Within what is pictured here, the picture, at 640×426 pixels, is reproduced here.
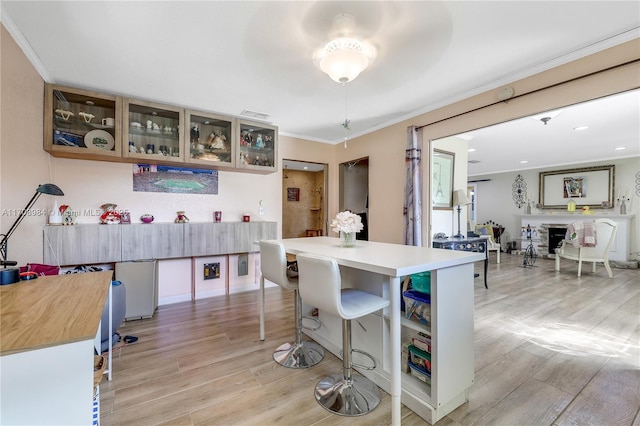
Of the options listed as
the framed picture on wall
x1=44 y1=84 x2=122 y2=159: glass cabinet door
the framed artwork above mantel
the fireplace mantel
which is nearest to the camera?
x1=44 y1=84 x2=122 y2=159: glass cabinet door

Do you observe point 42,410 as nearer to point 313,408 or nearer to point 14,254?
point 313,408

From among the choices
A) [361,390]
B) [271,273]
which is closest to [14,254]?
[271,273]

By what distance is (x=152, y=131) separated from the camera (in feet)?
10.2

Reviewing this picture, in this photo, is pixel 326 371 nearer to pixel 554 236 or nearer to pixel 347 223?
pixel 347 223

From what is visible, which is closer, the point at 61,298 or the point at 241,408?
the point at 61,298

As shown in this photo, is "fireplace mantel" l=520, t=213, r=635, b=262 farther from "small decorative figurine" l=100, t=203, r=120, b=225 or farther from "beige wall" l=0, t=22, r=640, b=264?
"small decorative figurine" l=100, t=203, r=120, b=225

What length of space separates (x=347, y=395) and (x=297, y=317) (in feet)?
2.30

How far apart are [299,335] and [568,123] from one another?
4726 millimetres

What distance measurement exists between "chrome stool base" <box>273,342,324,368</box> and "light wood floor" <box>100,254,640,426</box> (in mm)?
56

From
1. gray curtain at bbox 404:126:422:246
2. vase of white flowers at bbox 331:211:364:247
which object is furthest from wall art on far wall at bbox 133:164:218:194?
gray curtain at bbox 404:126:422:246

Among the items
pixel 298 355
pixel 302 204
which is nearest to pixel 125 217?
pixel 298 355

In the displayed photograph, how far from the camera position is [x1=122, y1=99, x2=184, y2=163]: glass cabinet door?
2910 mm

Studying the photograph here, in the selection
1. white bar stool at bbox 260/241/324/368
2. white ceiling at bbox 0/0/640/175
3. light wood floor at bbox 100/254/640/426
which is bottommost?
light wood floor at bbox 100/254/640/426

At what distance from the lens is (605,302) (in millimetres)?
3424
